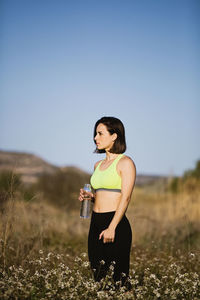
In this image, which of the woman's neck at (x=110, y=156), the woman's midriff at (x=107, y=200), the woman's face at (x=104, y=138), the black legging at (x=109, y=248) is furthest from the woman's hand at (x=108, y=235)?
the woman's face at (x=104, y=138)

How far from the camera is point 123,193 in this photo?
399cm

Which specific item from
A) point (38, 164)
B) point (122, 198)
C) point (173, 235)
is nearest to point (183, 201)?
point (173, 235)

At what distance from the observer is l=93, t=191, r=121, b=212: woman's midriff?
13.5 feet

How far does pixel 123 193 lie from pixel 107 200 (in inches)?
9.3

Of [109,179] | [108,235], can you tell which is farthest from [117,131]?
[108,235]

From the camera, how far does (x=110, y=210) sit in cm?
414

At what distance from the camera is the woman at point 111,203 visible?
158 inches

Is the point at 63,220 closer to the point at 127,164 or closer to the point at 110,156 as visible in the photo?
the point at 110,156

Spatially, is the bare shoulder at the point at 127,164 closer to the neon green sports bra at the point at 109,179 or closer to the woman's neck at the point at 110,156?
the neon green sports bra at the point at 109,179

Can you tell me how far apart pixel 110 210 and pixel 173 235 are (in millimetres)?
6459

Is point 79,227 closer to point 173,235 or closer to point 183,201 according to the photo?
point 173,235

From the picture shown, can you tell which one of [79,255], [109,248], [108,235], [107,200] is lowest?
[79,255]

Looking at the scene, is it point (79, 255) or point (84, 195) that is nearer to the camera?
point (84, 195)

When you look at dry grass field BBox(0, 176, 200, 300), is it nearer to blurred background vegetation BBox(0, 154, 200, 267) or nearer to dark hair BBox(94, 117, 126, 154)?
blurred background vegetation BBox(0, 154, 200, 267)
